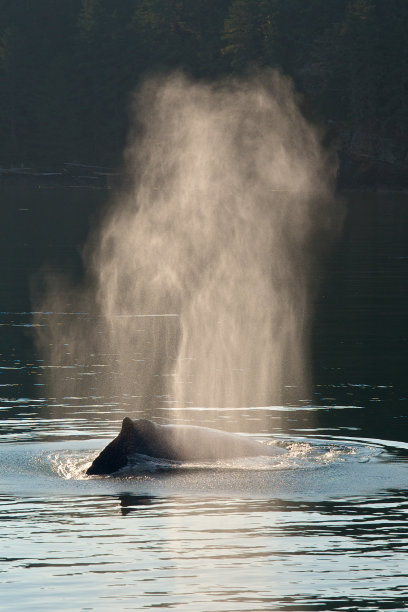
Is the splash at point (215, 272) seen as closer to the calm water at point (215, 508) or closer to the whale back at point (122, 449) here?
the calm water at point (215, 508)

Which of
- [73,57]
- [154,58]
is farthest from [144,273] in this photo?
[73,57]

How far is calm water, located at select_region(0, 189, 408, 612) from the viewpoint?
13.8 metres

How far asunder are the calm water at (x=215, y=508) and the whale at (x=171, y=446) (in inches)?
14.2

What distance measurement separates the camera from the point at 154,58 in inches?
6732

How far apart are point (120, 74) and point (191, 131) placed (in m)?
35.6

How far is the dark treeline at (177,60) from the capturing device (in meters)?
149

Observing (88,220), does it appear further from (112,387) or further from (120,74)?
(120,74)

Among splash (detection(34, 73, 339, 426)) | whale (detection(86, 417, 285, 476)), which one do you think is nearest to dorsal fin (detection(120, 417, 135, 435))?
whale (detection(86, 417, 285, 476))

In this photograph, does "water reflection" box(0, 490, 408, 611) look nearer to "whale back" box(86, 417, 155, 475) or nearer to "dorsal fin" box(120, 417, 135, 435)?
"whale back" box(86, 417, 155, 475)

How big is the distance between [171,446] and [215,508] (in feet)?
9.65

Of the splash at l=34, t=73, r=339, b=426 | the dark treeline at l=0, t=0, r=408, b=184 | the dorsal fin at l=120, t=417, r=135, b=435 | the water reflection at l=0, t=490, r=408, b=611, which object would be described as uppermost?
the dark treeline at l=0, t=0, r=408, b=184

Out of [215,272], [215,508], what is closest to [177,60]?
[215,272]

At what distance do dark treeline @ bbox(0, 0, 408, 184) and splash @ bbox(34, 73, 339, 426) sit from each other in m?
4.19

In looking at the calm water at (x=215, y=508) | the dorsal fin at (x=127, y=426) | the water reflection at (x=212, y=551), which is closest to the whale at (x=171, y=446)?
the dorsal fin at (x=127, y=426)
